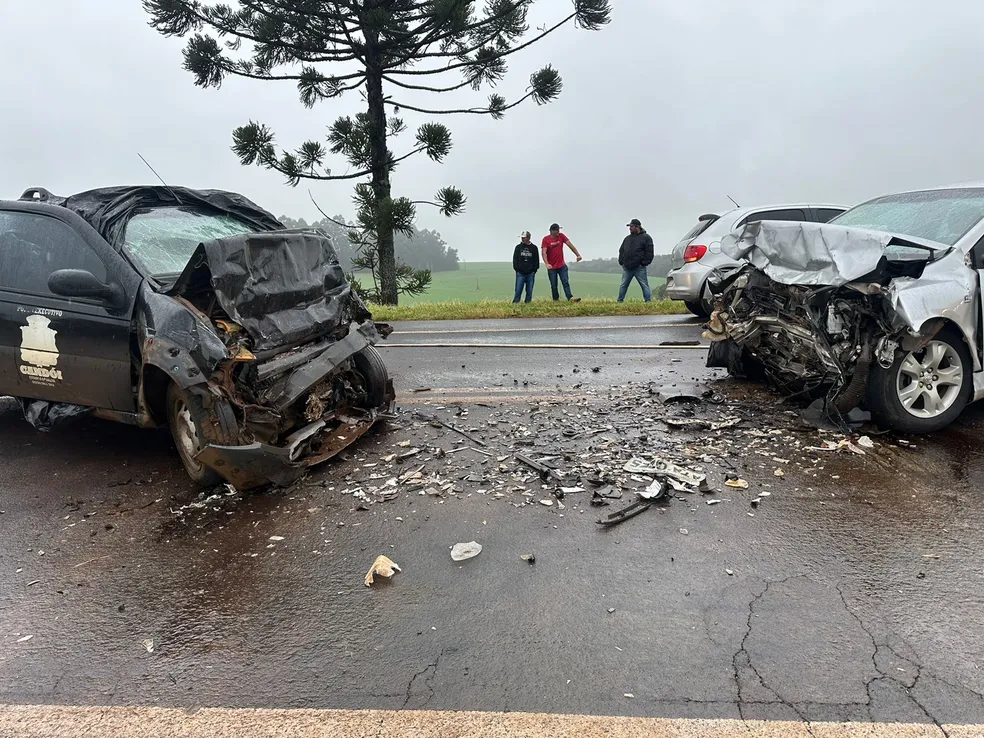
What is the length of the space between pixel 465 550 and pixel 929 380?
3696 millimetres

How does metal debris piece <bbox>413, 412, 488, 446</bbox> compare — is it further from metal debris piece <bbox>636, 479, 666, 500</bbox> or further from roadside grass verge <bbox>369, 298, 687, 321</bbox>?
roadside grass verge <bbox>369, 298, 687, 321</bbox>

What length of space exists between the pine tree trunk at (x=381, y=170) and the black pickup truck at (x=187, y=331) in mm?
11415

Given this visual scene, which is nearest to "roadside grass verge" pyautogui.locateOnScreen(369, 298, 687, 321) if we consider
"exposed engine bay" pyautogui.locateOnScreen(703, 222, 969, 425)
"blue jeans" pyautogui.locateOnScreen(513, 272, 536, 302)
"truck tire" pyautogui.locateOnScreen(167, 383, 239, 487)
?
"blue jeans" pyautogui.locateOnScreen(513, 272, 536, 302)

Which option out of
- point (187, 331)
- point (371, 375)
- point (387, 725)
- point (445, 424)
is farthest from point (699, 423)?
point (187, 331)

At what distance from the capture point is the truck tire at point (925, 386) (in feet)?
14.8

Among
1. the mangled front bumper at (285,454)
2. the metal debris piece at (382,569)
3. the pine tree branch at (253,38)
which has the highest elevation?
the pine tree branch at (253,38)

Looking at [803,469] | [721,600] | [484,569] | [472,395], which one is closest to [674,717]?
[721,600]

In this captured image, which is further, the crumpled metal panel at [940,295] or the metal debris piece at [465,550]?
the crumpled metal panel at [940,295]

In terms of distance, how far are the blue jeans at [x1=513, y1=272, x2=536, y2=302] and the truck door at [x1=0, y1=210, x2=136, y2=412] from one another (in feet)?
37.0

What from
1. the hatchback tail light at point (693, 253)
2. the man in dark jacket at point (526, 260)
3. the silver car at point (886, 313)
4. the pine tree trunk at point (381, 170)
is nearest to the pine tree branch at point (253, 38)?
the pine tree trunk at point (381, 170)

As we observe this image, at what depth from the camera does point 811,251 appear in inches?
193

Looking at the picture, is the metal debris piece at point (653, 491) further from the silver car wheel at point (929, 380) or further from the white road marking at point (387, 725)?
the silver car wheel at point (929, 380)

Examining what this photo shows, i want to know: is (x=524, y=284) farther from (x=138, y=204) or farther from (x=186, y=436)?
(x=186, y=436)

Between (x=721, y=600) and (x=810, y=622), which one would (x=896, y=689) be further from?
(x=721, y=600)
